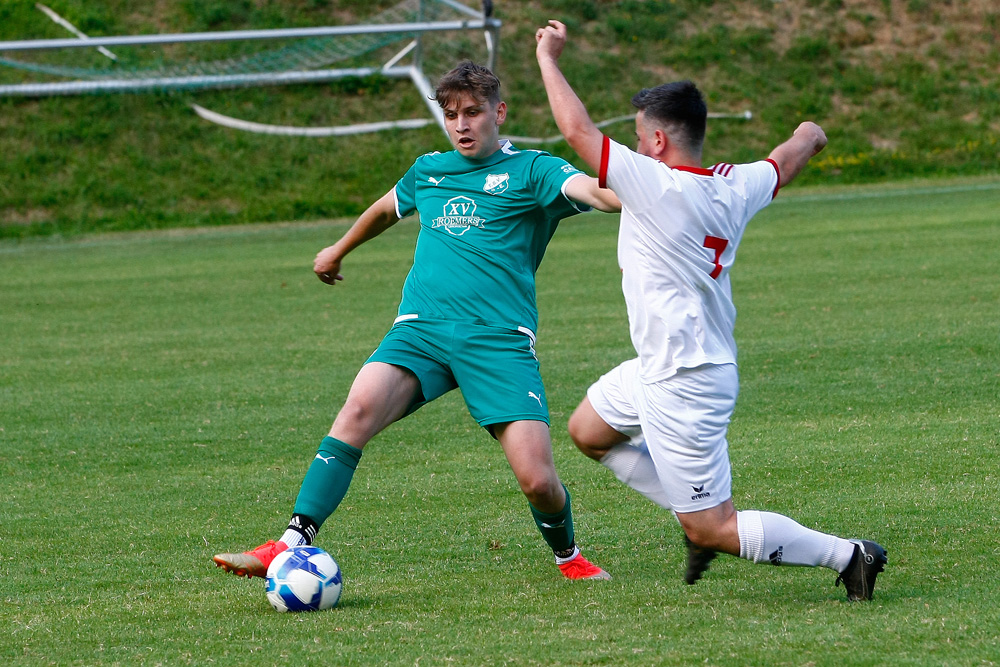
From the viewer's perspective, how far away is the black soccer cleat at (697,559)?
4.27 metres

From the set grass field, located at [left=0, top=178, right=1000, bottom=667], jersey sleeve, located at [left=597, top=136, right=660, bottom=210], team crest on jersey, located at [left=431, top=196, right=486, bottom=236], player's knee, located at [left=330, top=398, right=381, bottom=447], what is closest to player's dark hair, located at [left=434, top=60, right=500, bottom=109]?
team crest on jersey, located at [left=431, top=196, right=486, bottom=236]

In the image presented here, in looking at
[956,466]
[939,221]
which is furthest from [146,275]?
[956,466]

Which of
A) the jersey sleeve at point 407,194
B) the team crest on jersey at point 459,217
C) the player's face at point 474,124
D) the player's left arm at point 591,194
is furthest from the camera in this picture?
the jersey sleeve at point 407,194

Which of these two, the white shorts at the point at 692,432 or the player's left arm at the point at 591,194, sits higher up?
the player's left arm at the point at 591,194

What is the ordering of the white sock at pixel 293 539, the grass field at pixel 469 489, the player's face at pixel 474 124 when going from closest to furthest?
the grass field at pixel 469 489 < the white sock at pixel 293 539 < the player's face at pixel 474 124

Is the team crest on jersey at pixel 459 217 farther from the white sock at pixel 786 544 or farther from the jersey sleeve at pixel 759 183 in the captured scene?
the white sock at pixel 786 544

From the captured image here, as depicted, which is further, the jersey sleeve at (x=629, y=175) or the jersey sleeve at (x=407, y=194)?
the jersey sleeve at (x=407, y=194)

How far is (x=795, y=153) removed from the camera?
4.50 metres

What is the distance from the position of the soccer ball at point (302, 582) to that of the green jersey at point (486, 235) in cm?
110

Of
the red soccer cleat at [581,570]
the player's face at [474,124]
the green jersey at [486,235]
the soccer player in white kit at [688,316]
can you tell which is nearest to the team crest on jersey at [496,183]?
the green jersey at [486,235]

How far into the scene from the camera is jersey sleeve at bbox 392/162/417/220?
17.0ft

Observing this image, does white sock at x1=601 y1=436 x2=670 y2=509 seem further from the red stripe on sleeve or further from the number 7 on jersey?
the red stripe on sleeve

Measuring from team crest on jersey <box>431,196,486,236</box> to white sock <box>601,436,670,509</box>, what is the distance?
1050 millimetres

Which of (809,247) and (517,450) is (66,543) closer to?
(517,450)
